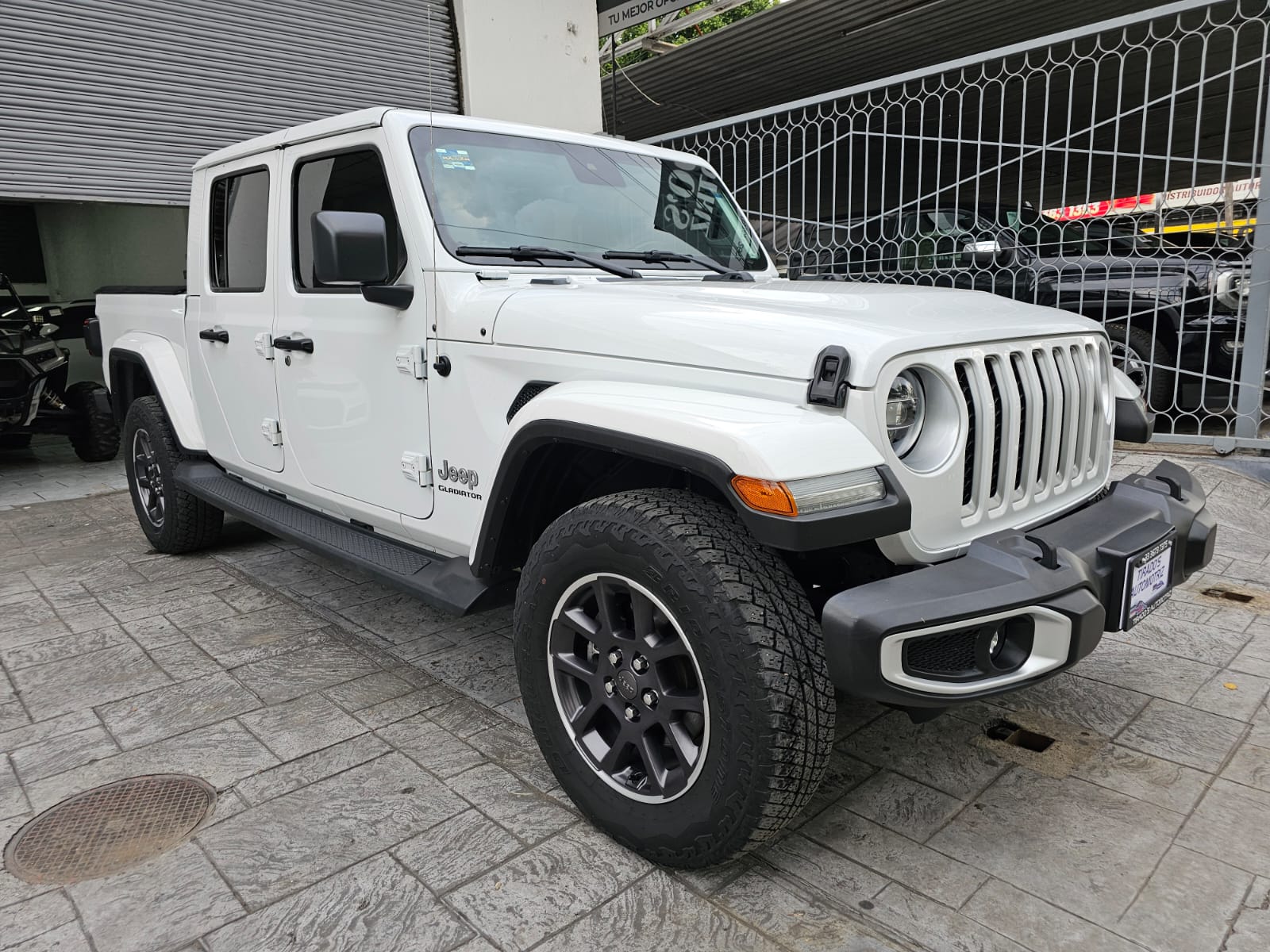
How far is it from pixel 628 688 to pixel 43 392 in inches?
301

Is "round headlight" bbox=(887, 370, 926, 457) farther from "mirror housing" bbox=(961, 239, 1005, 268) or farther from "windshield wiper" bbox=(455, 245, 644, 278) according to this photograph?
"mirror housing" bbox=(961, 239, 1005, 268)

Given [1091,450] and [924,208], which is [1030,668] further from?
[924,208]

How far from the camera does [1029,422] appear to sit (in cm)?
230

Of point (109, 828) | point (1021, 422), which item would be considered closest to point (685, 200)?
point (1021, 422)

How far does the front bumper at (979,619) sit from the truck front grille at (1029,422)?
0.14 m

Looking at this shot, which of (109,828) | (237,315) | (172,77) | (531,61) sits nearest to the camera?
(109,828)

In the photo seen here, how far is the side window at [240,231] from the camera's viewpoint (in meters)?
3.80

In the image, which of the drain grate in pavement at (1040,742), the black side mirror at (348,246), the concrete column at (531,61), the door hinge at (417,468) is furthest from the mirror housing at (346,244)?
the concrete column at (531,61)

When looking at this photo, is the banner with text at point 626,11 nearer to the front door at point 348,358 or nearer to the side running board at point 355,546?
the front door at point 348,358

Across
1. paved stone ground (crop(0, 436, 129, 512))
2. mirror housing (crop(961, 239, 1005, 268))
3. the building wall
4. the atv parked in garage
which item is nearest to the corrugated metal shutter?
the atv parked in garage

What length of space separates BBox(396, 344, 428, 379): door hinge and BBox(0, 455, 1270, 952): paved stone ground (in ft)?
3.79

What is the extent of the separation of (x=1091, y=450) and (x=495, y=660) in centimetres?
222

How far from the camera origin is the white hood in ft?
6.75

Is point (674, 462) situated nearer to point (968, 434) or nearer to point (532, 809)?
point (968, 434)
